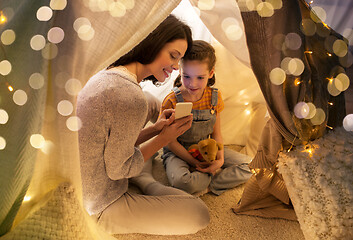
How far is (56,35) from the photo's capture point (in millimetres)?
755

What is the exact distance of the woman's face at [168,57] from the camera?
1.16 metres

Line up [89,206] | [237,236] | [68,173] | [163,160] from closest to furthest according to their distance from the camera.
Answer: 1. [68,173]
2. [89,206]
3. [237,236]
4. [163,160]

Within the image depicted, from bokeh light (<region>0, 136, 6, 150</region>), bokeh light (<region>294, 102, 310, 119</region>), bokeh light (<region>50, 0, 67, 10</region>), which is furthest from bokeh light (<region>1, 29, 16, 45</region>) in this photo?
bokeh light (<region>294, 102, 310, 119</region>)

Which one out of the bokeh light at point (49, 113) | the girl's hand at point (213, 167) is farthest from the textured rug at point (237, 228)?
the bokeh light at point (49, 113)

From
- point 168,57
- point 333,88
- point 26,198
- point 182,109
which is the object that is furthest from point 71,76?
point 333,88

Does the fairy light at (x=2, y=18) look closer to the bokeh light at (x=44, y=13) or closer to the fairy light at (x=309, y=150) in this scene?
the bokeh light at (x=44, y=13)

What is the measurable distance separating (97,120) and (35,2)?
39 centimetres

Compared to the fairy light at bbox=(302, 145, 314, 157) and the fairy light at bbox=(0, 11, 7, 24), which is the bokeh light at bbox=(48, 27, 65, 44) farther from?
the fairy light at bbox=(302, 145, 314, 157)

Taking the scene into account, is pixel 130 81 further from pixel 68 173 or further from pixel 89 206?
pixel 89 206

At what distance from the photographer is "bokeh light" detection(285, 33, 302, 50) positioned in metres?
0.99

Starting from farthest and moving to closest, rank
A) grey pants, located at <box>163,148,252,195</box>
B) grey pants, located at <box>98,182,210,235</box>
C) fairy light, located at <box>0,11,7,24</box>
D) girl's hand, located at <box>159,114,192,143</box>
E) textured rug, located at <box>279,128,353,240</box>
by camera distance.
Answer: grey pants, located at <box>163,148,252,195</box>
girl's hand, located at <box>159,114,192,143</box>
grey pants, located at <box>98,182,210,235</box>
textured rug, located at <box>279,128,353,240</box>
fairy light, located at <box>0,11,7,24</box>

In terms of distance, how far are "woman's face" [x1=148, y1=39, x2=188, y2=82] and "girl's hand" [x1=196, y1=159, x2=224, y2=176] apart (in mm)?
603

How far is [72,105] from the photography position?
2.65ft

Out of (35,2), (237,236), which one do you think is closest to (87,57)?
(35,2)
